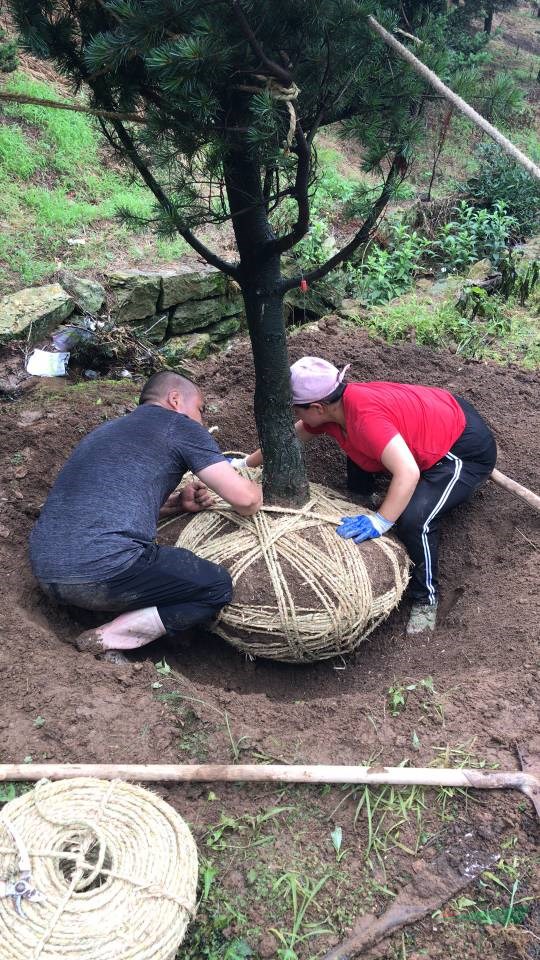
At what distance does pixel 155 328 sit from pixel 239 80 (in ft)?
12.7

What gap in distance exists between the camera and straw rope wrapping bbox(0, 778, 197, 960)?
1505 mm

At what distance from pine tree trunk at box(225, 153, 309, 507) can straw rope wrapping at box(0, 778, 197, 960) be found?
5.48 feet

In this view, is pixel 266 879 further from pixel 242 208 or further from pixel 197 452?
pixel 242 208

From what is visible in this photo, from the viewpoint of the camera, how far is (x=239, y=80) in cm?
217

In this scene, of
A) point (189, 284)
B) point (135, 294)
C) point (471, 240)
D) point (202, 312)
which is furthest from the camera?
point (471, 240)

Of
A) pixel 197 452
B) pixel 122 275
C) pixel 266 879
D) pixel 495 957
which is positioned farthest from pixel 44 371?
pixel 495 957

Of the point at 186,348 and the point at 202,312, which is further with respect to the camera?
the point at 202,312

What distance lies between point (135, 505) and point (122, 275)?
3.53 metres

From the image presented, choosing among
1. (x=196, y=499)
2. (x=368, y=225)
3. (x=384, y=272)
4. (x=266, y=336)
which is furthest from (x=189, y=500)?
(x=384, y=272)

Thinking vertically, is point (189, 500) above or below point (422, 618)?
above

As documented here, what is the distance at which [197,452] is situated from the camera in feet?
9.96

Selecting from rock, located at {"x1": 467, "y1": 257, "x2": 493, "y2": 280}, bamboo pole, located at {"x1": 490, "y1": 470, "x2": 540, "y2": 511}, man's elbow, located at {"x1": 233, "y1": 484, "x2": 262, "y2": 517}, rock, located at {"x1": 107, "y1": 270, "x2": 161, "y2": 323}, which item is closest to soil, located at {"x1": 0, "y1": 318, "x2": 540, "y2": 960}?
bamboo pole, located at {"x1": 490, "y1": 470, "x2": 540, "y2": 511}

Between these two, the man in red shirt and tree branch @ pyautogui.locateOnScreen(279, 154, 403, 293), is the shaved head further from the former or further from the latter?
tree branch @ pyautogui.locateOnScreen(279, 154, 403, 293)

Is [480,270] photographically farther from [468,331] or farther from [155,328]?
[155,328]
